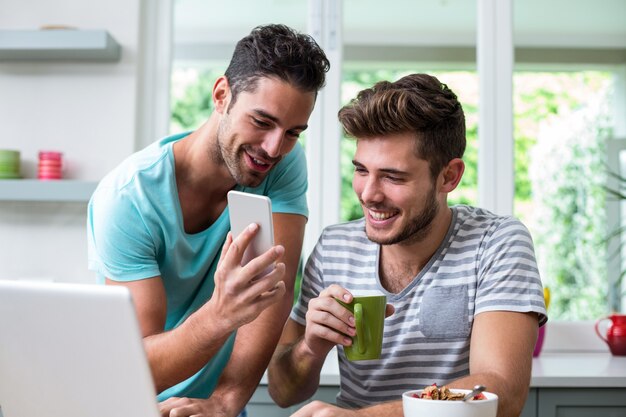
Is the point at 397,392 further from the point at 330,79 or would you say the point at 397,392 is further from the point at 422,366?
the point at 330,79

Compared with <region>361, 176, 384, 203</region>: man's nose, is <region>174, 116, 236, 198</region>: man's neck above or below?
above

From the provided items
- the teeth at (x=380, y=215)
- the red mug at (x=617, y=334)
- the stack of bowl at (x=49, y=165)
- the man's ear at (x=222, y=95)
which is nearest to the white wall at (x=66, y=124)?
the stack of bowl at (x=49, y=165)

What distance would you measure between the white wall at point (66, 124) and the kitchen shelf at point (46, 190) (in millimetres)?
128

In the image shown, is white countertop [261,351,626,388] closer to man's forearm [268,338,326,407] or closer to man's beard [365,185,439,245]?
man's forearm [268,338,326,407]

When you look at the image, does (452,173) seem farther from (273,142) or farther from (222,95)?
(222,95)

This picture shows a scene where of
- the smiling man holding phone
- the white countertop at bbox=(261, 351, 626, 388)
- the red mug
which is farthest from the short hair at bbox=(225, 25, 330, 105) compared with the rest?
the red mug

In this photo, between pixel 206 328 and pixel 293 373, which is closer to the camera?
pixel 206 328

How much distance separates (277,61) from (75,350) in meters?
0.83

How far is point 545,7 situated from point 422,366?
6.97 feet

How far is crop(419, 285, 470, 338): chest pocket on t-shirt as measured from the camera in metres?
1.70

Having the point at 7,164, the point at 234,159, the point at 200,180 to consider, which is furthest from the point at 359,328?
the point at 7,164

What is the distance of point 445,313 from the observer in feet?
5.59

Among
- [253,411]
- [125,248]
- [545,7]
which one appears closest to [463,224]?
[125,248]

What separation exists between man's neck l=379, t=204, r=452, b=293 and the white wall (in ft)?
4.81
